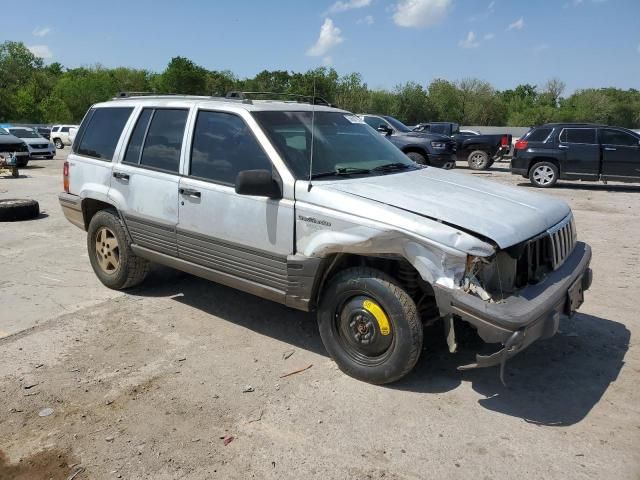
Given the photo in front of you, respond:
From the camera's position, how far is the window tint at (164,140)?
473 centimetres

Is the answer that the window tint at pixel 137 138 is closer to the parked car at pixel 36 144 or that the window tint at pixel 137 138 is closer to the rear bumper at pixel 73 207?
the rear bumper at pixel 73 207

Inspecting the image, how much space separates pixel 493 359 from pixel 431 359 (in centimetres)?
97

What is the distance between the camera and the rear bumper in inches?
225

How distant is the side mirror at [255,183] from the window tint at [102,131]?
2.15 meters

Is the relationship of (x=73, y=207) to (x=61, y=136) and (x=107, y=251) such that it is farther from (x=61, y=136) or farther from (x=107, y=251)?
(x=61, y=136)

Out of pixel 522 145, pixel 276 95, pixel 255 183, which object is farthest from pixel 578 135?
pixel 255 183

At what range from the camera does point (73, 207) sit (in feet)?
19.0

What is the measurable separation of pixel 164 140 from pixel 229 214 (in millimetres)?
1165

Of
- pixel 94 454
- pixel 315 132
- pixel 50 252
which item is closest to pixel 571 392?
pixel 315 132

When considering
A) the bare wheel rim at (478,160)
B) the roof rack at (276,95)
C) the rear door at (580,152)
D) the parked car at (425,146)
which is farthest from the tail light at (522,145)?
the roof rack at (276,95)

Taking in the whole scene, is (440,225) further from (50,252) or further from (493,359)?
(50,252)

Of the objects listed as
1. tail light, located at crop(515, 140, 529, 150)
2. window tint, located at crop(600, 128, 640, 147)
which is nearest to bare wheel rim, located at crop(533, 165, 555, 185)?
tail light, located at crop(515, 140, 529, 150)

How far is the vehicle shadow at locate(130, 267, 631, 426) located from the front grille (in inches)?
29.6

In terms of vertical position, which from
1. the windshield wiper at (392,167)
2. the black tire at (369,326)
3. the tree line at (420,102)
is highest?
the tree line at (420,102)
